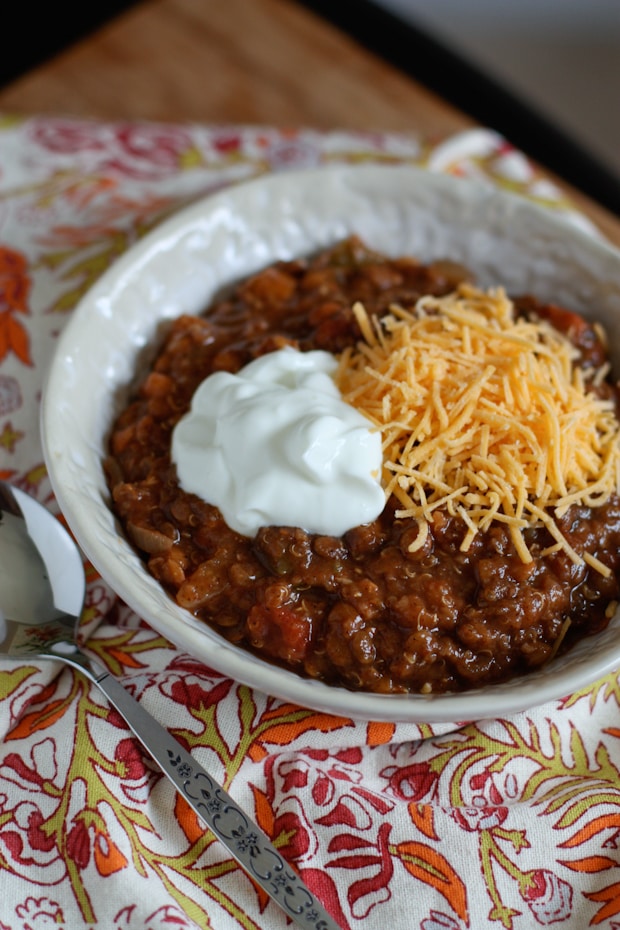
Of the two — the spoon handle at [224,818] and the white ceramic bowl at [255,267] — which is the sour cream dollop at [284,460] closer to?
the white ceramic bowl at [255,267]

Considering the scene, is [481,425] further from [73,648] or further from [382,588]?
[73,648]

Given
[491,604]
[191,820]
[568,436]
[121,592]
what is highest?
[568,436]

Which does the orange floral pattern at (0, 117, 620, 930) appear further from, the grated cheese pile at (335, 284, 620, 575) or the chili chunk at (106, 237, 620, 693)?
the grated cheese pile at (335, 284, 620, 575)

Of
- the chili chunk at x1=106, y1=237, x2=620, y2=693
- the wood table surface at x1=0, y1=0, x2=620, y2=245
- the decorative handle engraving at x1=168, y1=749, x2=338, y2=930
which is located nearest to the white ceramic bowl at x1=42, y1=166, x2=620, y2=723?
the chili chunk at x1=106, y1=237, x2=620, y2=693

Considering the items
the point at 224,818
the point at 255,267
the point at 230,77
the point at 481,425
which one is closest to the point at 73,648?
the point at 224,818

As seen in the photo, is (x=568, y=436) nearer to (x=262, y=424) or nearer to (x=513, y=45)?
(x=262, y=424)

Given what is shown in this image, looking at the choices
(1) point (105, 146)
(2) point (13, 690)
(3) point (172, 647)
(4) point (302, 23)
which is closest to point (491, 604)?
(3) point (172, 647)
